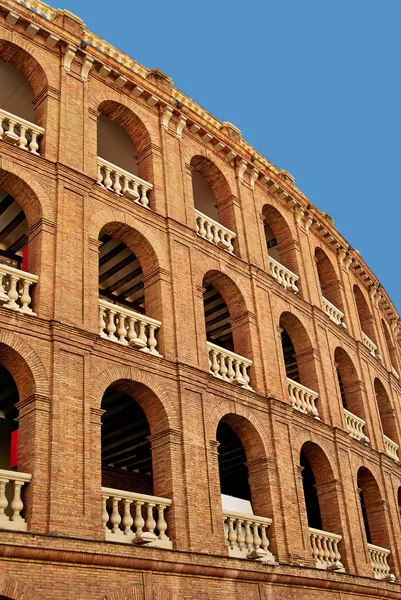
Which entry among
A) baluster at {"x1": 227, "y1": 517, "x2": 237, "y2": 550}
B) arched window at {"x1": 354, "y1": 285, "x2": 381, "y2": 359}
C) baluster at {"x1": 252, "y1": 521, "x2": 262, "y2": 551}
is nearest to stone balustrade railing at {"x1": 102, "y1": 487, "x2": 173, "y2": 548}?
baluster at {"x1": 227, "y1": 517, "x2": 237, "y2": 550}

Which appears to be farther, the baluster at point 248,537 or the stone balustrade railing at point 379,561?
the stone balustrade railing at point 379,561

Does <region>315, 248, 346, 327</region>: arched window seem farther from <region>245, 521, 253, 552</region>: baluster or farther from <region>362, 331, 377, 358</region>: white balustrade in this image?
<region>245, 521, 253, 552</region>: baluster

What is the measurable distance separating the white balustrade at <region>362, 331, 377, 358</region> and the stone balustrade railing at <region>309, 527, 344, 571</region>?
10.0 meters

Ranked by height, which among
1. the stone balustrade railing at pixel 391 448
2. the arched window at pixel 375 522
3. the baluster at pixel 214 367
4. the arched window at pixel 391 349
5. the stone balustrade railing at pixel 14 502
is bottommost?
the stone balustrade railing at pixel 14 502

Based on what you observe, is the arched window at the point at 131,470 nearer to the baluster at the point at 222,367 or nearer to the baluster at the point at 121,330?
the baluster at the point at 121,330

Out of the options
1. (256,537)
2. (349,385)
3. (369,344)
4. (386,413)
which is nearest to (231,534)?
(256,537)

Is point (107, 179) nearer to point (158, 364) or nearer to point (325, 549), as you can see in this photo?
point (158, 364)

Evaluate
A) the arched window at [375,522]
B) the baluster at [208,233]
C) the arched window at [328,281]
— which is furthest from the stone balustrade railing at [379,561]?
the baluster at [208,233]

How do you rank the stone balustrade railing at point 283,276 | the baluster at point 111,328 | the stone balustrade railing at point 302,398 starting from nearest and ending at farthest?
the baluster at point 111,328 < the stone balustrade railing at point 302,398 < the stone balustrade railing at point 283,276

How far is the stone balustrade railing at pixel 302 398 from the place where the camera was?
2264cm

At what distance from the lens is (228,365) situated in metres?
20.6

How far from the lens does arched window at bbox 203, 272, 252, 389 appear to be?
2025cm

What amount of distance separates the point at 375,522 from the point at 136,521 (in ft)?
39.9

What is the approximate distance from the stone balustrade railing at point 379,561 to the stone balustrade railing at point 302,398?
176 inches
